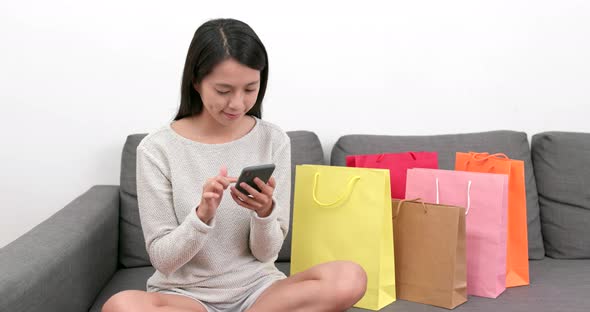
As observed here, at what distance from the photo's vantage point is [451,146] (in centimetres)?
230

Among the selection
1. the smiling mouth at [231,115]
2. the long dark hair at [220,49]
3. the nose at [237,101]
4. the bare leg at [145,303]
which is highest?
the long dark hair at [220,49]

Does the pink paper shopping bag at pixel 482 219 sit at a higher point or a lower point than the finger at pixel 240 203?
lower

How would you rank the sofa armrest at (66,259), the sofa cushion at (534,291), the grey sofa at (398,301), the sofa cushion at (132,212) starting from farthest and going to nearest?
the sofa cushion at (132,212) → the sofa cushion at (534,291) → the grey sofa at (398,301) → the sofa armrest at (66,259)

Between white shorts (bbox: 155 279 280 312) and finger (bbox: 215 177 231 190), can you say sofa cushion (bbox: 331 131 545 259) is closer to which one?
white shorts (bbox: 155 279 280 312)

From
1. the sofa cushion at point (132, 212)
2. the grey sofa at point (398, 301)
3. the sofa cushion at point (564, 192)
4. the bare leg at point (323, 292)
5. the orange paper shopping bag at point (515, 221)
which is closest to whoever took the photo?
the bare leg at point (323, 292)

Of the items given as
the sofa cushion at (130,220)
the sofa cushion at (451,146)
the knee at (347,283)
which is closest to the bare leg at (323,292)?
the knee at (347,283)

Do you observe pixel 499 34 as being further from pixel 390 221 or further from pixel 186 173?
pixel 186 173

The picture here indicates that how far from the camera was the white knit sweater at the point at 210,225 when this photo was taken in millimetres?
1612

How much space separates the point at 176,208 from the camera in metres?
1.65

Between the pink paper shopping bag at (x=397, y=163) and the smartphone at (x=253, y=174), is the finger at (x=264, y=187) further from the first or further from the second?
the pink paper shopping bag at (x=397, y=163)

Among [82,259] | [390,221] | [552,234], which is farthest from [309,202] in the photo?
[552,234]

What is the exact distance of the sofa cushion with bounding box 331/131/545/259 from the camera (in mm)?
2271

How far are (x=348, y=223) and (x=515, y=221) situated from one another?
506 millimetres

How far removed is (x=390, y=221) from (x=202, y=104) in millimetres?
577
